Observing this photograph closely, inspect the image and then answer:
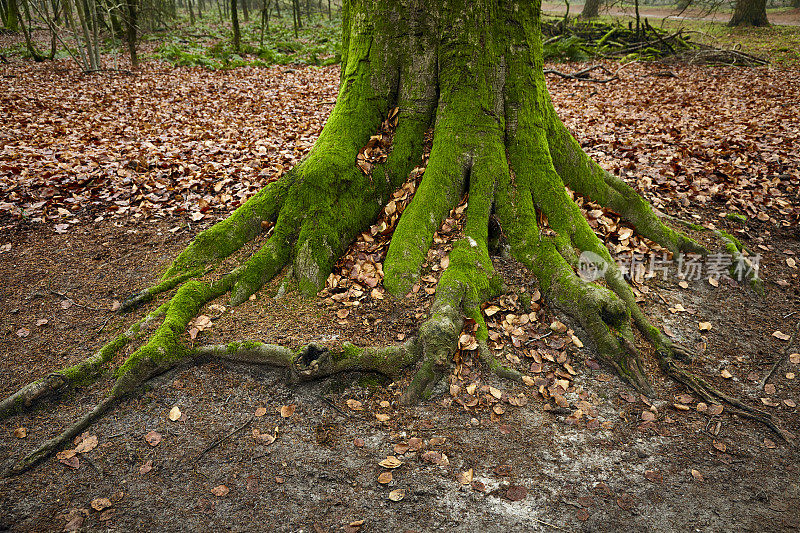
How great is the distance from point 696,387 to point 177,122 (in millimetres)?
10104

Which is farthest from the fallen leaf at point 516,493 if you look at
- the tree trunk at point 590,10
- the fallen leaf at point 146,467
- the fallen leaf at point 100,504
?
the tree trunk at point 590,10

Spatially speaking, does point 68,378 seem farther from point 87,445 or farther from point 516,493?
point 516,493

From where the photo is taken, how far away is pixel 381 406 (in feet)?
10.1

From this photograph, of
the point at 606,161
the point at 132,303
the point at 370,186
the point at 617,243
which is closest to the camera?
the point at 132,303

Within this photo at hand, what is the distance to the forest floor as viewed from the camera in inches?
97.2

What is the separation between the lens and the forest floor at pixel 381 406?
2.47 metres

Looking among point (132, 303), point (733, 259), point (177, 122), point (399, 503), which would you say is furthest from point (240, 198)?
point (733, 259)

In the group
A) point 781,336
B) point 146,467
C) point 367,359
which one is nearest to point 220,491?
point 146,467

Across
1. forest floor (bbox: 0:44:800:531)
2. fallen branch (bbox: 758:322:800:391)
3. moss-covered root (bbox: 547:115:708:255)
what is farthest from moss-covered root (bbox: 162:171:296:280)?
fallen branch (bbox: 758:322:800:391)

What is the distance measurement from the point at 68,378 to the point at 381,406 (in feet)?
7.37

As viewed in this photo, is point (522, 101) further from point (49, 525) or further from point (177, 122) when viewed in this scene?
point (177, 122)

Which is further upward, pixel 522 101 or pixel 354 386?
A: pixel 522 101

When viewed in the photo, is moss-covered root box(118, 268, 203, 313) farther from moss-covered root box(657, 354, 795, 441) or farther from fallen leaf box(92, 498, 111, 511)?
moss-covered root box(657, 354, 795, 441)

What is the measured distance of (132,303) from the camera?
12.2 ft
